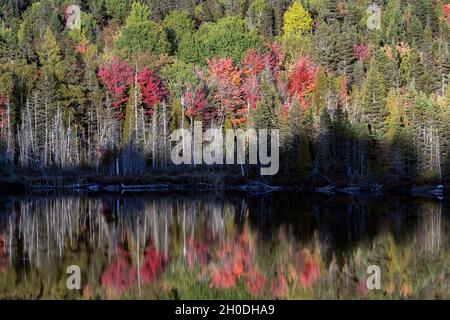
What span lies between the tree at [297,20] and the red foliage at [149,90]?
3015cm

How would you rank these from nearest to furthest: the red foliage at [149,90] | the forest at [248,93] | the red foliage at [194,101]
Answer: the forest at [248,93]
the red foliage at [194,101]
the red foliage at [149,90]

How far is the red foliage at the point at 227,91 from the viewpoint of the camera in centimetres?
8069

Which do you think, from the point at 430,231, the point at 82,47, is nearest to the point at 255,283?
the point at 430,231

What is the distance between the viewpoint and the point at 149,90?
3201 inches

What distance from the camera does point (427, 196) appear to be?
2350 inches

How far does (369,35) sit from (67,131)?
42.3 metres

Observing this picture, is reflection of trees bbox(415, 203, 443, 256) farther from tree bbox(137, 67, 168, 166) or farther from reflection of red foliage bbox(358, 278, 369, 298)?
tree bbox(137, 67, 168, 166)

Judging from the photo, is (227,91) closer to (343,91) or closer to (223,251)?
(343,91)

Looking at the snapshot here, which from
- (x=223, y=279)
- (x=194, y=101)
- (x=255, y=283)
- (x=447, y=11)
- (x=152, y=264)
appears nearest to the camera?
(x=255, y=283)

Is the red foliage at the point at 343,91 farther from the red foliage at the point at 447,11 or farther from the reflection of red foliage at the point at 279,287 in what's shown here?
the reflection of red foliage at the point at 279,287

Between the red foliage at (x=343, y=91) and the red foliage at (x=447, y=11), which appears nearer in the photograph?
the red foliage at (x=343, y=91)

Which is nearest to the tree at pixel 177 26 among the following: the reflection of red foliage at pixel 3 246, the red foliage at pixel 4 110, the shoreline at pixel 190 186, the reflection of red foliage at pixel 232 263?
the red foliage at pixel 4 110

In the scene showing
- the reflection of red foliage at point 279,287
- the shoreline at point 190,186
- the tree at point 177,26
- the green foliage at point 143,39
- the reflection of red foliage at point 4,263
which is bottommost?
the reflection of red foliage at point 279,287

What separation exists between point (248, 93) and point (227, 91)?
2.67m
